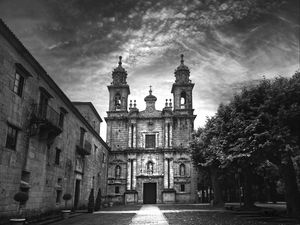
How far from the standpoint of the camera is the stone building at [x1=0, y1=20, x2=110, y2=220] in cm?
1405

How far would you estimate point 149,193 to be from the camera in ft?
142

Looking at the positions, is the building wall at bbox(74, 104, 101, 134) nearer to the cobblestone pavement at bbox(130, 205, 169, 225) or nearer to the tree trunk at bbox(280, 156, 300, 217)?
the cobblestone pavement at bbox(130, 205, 169, 225)

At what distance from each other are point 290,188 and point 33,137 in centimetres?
1604

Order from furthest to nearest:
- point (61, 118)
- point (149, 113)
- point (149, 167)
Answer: point (149, 113) → point (149, 167) → point (61, 118)

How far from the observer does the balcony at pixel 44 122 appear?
55.0ft

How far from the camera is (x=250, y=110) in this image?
19047 mm

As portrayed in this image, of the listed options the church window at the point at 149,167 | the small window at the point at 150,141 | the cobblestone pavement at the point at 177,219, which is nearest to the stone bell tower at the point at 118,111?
the small window at the point at 150,141

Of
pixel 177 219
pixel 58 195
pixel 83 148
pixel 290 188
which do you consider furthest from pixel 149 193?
pixel 290 188

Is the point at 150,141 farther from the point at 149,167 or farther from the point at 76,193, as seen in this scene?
the point at 76,193

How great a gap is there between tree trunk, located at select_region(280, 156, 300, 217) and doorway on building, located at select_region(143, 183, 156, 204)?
87.1 ft

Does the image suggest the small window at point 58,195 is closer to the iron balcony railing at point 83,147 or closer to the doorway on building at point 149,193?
the iron balcony railing at point 83,147

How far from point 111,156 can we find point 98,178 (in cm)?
800

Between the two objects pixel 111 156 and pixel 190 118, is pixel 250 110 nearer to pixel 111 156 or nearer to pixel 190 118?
pixel 190 118

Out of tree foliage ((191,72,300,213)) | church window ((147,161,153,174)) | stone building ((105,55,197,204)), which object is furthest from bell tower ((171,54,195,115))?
tree foliage ((191,72,300,213))
